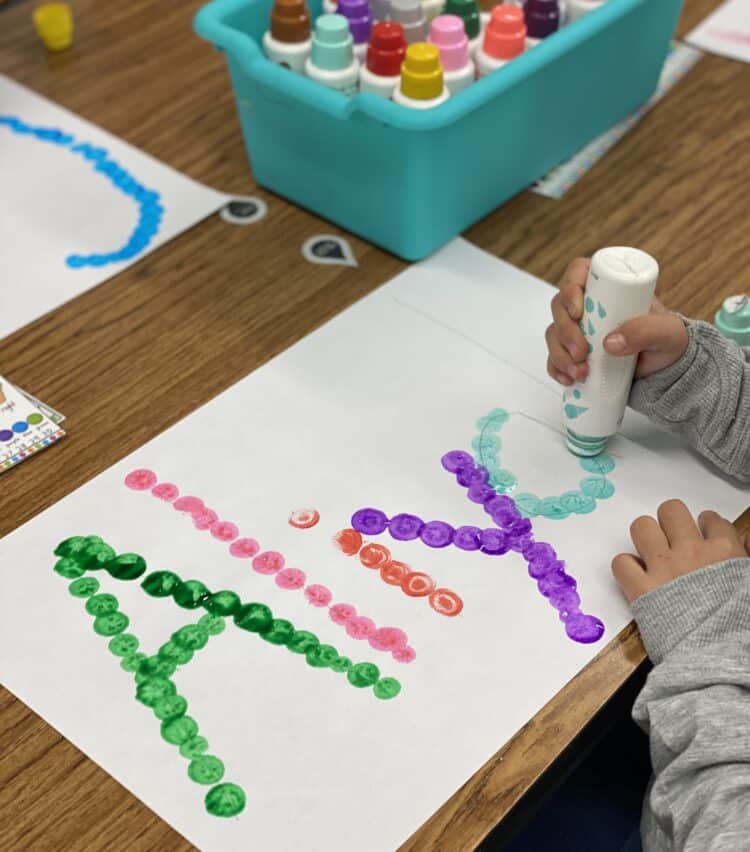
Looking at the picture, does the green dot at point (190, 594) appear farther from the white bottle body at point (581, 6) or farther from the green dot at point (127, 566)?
the white bottle body at point (581, 6)

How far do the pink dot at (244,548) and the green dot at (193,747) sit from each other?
0.12 metres

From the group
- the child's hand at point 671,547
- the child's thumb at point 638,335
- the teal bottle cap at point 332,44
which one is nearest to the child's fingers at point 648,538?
the child's hand at point 671,547

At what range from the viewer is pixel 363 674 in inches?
22.9

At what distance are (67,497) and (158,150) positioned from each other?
41cm

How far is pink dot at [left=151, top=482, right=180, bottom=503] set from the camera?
0.68 metres

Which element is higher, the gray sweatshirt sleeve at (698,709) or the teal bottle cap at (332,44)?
the teal bottle cap at (332,44)

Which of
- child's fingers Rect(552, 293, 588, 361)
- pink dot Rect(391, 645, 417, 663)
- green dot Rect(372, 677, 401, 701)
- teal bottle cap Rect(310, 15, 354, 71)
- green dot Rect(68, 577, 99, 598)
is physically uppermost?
teal bottle cap Rect(310, 15, 354, 71)

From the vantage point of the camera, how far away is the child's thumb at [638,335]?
63cm

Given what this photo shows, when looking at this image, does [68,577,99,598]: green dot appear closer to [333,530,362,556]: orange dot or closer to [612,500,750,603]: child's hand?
[333,530,362,556]: orange dot

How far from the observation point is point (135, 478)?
69 cm

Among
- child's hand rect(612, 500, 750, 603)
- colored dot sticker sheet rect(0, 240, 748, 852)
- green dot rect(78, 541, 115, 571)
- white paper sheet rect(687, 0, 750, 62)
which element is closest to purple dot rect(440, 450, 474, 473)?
colored dot sticker sheet rect(0, 240, 748, 852)

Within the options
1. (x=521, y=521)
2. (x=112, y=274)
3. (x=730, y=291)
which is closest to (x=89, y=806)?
(x=521, y=521)

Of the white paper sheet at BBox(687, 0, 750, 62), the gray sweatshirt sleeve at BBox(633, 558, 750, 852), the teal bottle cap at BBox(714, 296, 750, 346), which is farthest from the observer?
the white paper sheet at BBox(687, 0, 750, 62)

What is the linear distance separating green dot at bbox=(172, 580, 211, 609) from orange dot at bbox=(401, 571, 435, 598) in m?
0.11
